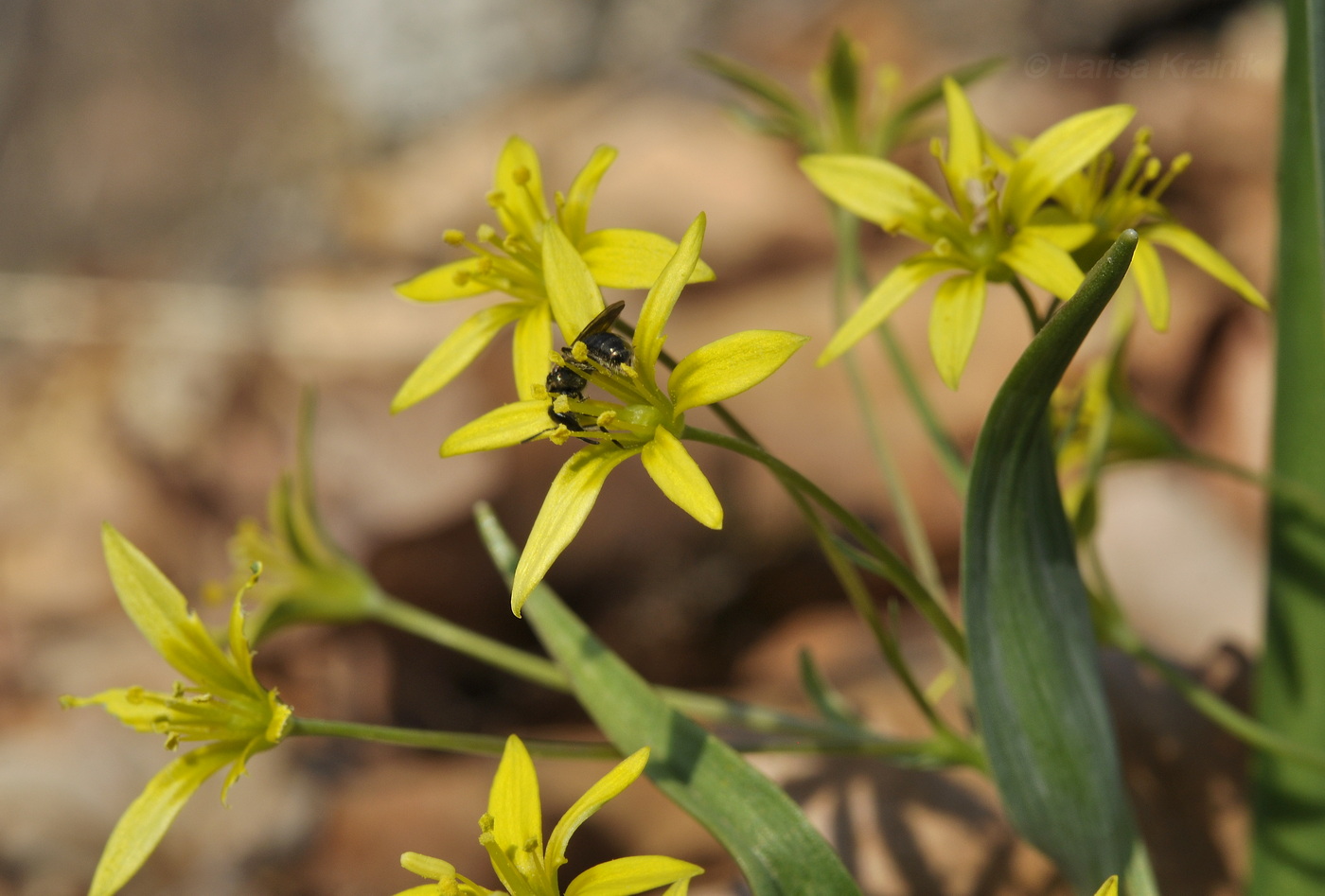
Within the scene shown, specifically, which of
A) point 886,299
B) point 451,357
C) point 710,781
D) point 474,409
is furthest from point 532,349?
point 474,409

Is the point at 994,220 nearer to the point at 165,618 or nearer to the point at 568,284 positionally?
the point at 568,284

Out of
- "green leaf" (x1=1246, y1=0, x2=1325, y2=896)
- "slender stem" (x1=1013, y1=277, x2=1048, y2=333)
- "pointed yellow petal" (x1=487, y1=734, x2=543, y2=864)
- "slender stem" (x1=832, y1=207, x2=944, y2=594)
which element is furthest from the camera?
"slender stem" (x1=832, y1=207, x2=944, y2=594)

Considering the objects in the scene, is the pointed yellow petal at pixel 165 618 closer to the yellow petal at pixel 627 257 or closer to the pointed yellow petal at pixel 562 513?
the pointed yellow petal at pixel 562 513

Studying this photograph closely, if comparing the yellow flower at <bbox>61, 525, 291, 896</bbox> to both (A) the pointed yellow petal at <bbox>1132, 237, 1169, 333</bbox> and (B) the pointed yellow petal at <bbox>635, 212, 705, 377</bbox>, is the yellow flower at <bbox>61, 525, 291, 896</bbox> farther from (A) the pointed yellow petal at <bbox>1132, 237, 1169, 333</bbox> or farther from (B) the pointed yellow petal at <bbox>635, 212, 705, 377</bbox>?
(A) the pointed yellow petal at <bbox>1132, 237, 1169, 333</bbox>

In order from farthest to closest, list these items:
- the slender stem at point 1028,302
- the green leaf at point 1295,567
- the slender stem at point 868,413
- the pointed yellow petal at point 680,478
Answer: the slender stem at point 868,413 → the green leaf at point 1295,567 → the slender stem at point 1028,302 → the pointed yellow petal at point 680,478

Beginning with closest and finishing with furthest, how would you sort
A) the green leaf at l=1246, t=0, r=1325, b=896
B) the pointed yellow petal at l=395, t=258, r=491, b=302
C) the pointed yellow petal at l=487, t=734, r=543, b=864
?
the pointed yellow petal at l=487, t=734, r=543, b=864 → the pointed yellow petal at l=395, t=258, r=491, b=302 → the green leaf at l=1246, t=0, r=1325, b=896

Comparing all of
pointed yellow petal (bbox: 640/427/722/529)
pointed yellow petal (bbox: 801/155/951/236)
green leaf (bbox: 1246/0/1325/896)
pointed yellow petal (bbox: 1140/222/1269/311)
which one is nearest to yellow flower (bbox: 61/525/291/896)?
pointed yellow petal (bbox: 640/427/722/529)

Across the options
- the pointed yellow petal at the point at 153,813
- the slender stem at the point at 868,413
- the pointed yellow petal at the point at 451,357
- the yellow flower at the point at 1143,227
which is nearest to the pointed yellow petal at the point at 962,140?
the yellow flower at the point at 1143,227
